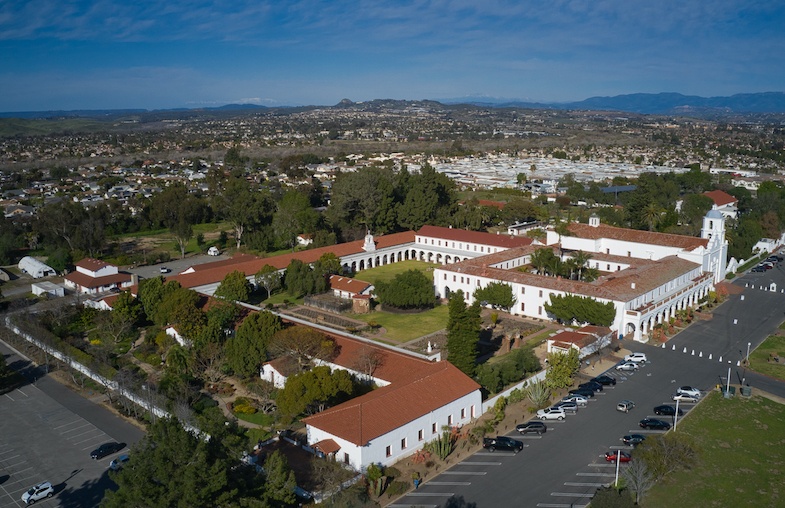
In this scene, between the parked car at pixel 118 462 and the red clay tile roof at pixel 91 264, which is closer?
the parked car at pixel 118 462

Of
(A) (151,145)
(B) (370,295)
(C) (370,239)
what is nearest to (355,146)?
Answer: (A) (151,145)

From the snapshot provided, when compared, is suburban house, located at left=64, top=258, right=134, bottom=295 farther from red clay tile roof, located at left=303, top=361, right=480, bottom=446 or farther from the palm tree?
the palm tree

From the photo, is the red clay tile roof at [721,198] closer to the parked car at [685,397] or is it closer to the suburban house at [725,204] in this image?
the suburban house at [725,204]

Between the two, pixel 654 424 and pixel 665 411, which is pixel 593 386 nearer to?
pixel 665 411

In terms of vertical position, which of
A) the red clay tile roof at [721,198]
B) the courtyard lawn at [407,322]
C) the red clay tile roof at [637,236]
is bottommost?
the courtyard lawn at [407,322]

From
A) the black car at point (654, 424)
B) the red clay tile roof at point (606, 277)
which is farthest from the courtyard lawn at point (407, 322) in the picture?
the black car at point (654, 424)

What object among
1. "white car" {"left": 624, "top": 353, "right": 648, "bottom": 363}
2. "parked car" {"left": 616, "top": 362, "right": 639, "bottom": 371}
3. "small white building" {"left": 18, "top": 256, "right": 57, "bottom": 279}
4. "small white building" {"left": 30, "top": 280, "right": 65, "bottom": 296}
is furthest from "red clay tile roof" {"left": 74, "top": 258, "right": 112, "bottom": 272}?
"white car" {"left": 624, "top": 353, "right": 648, "bottom": 363}
